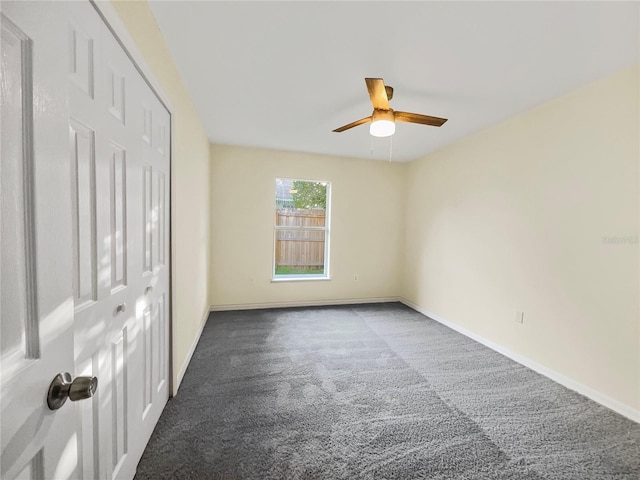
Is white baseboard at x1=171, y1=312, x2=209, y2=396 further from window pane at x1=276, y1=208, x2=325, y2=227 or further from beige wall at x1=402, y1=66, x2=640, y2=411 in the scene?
beige wall at x1=402, y1=66, x2=640, y2=411

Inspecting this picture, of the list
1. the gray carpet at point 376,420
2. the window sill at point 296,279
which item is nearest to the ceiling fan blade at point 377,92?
the gray carpet at point 376,420

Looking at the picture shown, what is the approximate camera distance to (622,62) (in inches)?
72.9

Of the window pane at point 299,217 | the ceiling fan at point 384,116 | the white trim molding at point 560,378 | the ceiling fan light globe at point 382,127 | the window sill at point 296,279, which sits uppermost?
the ceiling fan at point 384,116

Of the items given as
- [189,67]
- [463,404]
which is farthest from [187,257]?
[463,404]

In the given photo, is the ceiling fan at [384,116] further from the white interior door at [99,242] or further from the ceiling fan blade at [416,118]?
the white interior door at [99,242]

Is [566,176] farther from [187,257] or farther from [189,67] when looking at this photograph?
[187,257]

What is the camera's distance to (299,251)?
4.43 meters

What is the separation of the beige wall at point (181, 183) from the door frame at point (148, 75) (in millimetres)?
22

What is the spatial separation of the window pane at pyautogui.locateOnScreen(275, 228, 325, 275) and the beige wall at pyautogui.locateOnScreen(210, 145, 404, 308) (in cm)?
22

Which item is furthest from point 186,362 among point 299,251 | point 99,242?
point 299,251

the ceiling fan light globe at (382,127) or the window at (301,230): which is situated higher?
the ceiling fan light globe at (382,127)

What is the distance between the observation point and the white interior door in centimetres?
52

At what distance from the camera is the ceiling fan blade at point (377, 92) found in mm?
1736

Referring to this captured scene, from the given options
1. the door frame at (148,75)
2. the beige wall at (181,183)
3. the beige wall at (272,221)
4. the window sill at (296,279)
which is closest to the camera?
the door frame at (148,75)
